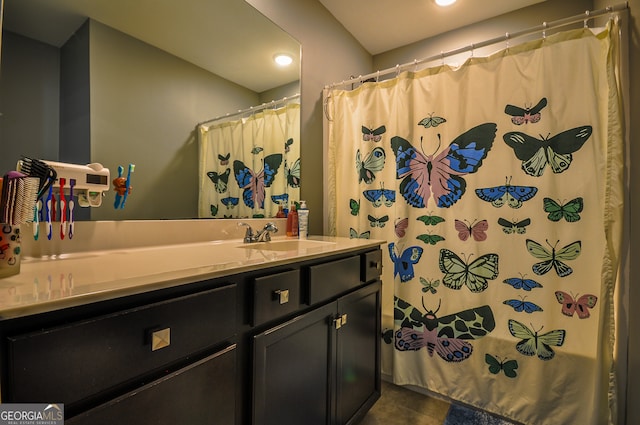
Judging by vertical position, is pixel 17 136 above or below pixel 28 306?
above

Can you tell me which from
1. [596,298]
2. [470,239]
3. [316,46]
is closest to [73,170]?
[316,46]

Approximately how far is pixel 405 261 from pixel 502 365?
0.70 meters

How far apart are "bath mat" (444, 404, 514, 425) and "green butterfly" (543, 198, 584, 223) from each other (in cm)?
107

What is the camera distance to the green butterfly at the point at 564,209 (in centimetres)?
135

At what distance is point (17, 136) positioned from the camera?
86 cm

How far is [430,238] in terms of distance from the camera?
5.53 feet

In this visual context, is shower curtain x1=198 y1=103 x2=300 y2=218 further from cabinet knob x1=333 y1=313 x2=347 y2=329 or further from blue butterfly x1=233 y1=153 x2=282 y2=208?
cabinet knob x1=333 y1=313 x2=347 y2=329

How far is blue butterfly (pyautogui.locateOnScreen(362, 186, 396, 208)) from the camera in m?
1.81

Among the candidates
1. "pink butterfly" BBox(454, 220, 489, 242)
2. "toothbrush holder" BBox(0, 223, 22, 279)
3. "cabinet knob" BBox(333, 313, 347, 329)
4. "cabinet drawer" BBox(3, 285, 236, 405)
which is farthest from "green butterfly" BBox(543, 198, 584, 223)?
"toothbrush holder" BBox(0, 223, 22, 279)

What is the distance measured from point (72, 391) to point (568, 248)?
1804 millimetres

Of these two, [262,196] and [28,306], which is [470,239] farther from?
[28,306]

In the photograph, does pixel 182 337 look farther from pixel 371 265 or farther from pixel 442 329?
pixel 442 329

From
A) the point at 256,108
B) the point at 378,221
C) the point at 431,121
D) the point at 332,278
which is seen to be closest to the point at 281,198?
the point at 256,108

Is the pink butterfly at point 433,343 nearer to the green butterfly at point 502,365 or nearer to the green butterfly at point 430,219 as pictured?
the green butterfly at point 502,365
